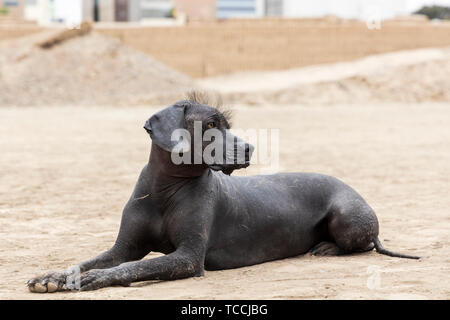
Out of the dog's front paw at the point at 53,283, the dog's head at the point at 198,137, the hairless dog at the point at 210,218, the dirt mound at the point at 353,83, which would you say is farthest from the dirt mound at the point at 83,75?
the dog's front paw at the point at 53,283

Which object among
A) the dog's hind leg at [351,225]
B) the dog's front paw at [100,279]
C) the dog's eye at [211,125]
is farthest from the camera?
the dog's hind leg at [351,225]

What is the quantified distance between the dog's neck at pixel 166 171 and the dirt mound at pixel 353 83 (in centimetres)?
2600

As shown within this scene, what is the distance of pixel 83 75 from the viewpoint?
3412 cm

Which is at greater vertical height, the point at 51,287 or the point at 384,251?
the point at 51,287

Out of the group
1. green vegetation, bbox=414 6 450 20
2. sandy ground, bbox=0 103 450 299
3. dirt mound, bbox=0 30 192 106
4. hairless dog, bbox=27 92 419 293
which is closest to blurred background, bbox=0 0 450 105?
dirt mound, bbox=0 30 192 106

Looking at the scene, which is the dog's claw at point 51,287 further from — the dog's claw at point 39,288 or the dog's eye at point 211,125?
the dog's eye at point 211,125

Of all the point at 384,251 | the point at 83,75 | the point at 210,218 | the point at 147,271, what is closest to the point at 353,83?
the point at 83,75

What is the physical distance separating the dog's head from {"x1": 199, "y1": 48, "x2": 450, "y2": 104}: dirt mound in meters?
26.1

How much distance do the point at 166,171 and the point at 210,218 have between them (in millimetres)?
535

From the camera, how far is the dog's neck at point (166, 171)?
617 centimetres

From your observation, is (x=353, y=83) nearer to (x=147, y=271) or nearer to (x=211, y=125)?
(x=211, y=125)

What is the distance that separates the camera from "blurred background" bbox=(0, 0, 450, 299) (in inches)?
258

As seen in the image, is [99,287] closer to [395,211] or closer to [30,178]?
[395,211]

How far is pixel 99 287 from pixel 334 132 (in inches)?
639
